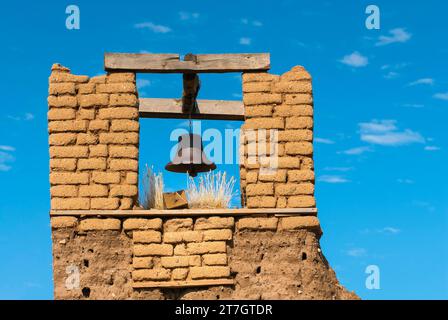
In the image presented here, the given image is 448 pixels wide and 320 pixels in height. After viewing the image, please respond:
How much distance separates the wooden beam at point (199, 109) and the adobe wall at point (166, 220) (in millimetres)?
1559

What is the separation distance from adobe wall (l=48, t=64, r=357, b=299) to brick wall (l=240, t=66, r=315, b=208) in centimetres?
1

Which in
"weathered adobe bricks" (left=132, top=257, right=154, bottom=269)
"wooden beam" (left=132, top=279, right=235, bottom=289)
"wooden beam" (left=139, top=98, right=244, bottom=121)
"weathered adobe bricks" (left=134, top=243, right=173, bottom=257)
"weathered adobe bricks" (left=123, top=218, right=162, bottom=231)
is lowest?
"wooden beam" (left=132, top=279, right=235, bottom=289)

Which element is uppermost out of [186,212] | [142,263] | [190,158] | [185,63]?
[185,63]

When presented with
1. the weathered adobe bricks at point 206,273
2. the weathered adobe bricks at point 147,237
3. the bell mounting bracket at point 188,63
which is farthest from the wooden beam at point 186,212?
the bell mounting bracket at point 188,63

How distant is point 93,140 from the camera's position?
11.2 m

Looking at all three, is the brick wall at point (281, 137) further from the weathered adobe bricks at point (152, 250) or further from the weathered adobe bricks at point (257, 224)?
the weathered adobe bricks at point (152, 250)

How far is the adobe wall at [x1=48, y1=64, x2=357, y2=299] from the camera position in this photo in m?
10.8

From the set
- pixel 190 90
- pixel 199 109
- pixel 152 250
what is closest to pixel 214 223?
pixel 152 250

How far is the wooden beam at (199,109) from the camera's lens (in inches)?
510

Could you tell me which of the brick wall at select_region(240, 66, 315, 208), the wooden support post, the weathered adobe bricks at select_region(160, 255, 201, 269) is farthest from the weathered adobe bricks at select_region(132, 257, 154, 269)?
the wooden support post

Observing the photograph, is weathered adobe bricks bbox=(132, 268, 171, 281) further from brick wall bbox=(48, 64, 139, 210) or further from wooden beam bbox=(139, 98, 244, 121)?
wooden beam bbox=(139, 98, 244, 121)

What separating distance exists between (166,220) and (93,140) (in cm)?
130

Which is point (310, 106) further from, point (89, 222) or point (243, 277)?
point (89, 222)

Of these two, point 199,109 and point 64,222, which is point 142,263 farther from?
point 199,109
